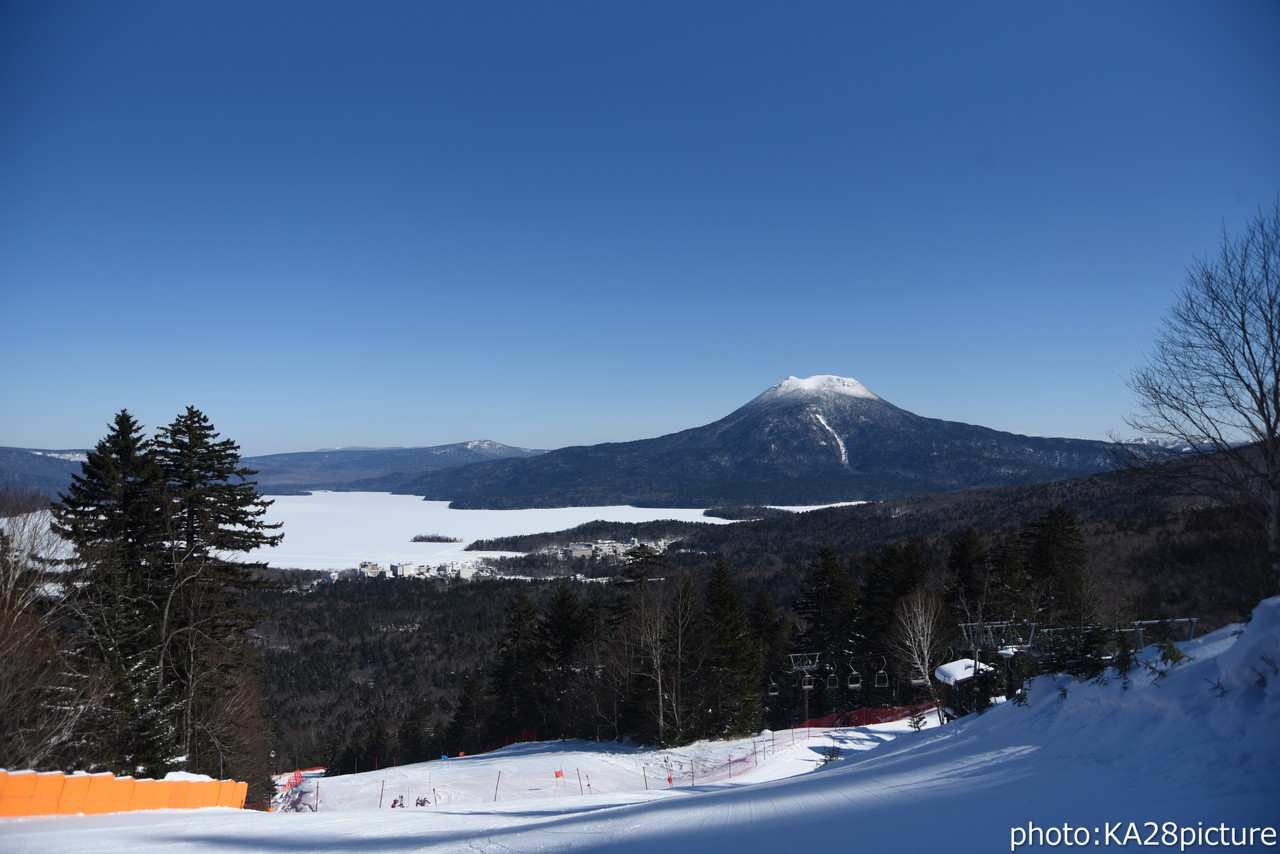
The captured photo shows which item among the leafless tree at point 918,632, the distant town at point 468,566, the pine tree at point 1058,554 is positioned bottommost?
the distant town at point 468,566

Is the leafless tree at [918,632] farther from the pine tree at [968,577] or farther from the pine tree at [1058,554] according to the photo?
the pine tree at [1058,554]

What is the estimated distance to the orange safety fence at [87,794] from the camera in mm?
8234

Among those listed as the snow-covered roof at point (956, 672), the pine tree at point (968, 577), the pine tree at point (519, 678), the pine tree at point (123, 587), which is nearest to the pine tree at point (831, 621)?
the pine tree at point (968, 577)

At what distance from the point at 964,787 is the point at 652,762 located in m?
19.1

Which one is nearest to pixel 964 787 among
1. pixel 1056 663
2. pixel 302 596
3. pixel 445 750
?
pixel 1056 663

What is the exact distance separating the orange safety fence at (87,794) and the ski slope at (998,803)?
1.00ft

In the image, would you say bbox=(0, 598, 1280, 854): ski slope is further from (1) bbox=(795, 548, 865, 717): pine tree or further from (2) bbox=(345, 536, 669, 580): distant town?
(2) bbox=(345, 536, 669, 580): distant town

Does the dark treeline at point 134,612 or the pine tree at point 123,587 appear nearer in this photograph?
the dark treeline at point 134,612

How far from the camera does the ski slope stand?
16.0ft

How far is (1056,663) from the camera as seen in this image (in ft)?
30.2

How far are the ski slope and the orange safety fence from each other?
1.00 feet

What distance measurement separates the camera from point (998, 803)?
5789 mm

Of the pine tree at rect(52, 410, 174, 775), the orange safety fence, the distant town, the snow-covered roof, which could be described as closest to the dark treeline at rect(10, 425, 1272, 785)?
the pine tree at rect(52, 410, 174, 775)

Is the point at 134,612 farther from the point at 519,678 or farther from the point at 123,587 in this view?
the point at 519,678
